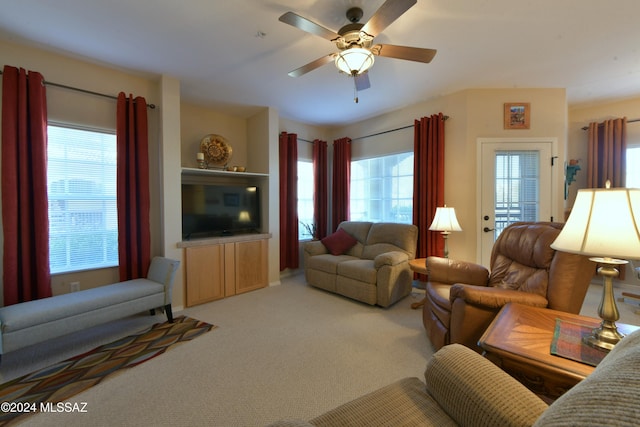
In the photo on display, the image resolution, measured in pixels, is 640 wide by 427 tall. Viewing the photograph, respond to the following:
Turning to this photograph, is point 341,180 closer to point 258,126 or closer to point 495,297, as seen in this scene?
point 258,126

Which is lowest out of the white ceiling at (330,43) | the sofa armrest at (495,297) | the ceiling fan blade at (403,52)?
the sofa armrest at (495,297)

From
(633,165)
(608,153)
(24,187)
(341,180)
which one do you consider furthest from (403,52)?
(633,165)

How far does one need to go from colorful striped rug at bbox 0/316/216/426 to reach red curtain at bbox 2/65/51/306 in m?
0.82

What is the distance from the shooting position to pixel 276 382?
185cm

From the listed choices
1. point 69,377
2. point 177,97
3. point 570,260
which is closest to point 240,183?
point 177,97

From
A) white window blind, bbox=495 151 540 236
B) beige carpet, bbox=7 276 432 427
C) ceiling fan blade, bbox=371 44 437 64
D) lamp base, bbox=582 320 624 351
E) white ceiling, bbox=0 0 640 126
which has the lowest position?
beige carpet, bbox=7 276 432 427

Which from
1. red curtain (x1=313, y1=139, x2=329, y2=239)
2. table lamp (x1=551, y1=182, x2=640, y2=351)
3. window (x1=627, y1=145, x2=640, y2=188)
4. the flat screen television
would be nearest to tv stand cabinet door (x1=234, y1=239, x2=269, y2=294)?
the flat screen television

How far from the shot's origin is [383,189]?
4.51 m

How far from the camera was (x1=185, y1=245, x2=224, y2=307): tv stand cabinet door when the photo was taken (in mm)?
3168

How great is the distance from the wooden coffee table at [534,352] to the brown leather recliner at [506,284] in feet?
0.95

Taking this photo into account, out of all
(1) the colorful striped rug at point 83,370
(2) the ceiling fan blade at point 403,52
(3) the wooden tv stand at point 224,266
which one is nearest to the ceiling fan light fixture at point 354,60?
(2) the ceiling fan blade at point 403,52

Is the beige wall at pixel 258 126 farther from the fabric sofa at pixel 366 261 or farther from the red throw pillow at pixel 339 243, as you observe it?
the red throw pillow at pixel 339 243

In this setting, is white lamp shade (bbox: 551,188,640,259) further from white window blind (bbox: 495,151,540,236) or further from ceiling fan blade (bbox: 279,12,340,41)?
white window blind (bbox: 495,151,540,236)

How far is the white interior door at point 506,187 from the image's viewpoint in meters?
3.33
